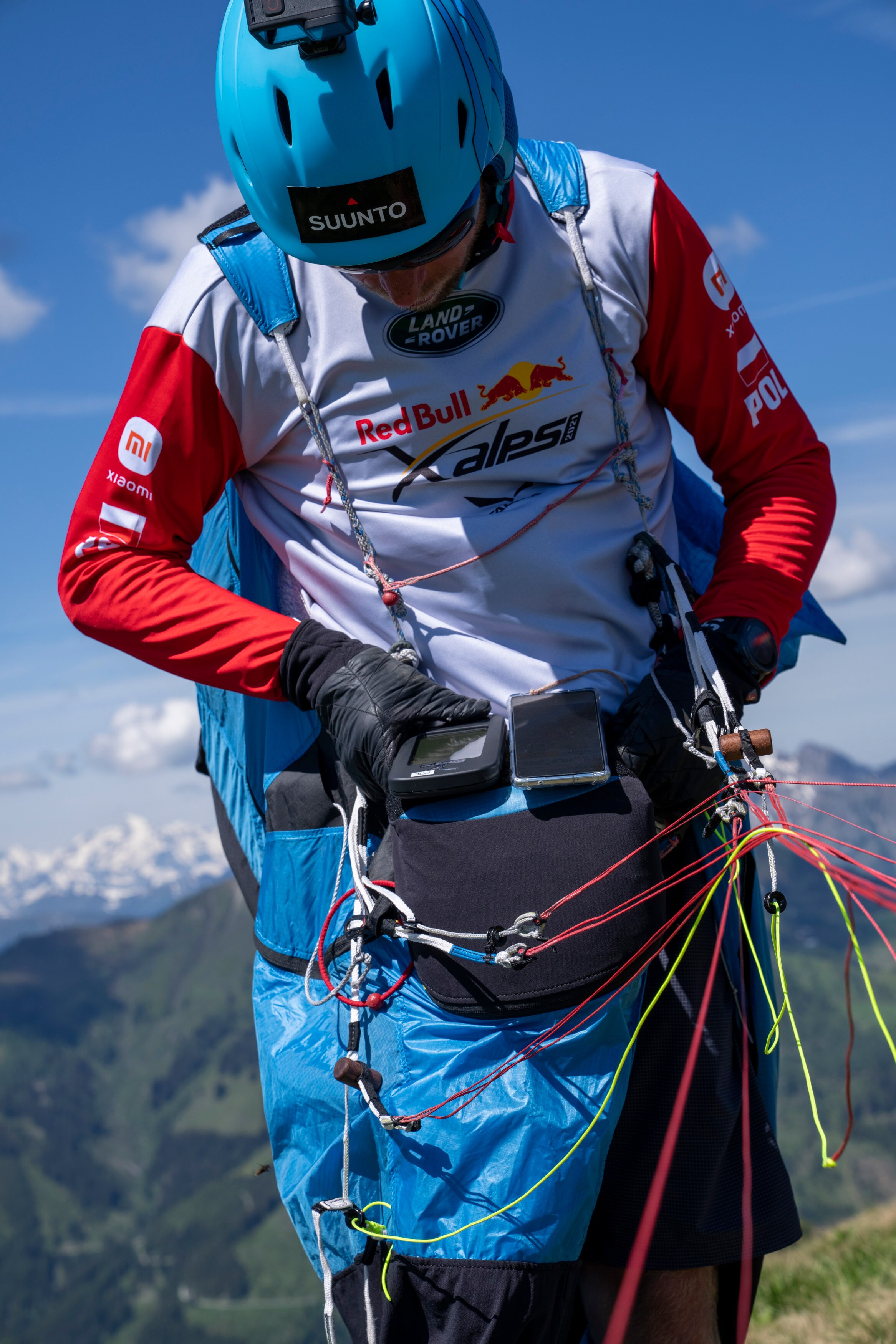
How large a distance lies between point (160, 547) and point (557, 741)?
3.99 ft

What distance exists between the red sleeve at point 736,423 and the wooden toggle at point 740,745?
0.52 metres

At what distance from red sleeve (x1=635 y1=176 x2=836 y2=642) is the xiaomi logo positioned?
139 centimetres

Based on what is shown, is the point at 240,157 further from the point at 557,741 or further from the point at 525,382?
the point at 557,741

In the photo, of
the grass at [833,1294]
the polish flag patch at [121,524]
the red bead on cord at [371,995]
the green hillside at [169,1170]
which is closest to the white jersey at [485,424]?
the polish flag patch at [121,524]

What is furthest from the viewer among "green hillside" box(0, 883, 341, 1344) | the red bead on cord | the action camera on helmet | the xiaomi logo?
"green hillside" box(0, 883, 341, 1344)

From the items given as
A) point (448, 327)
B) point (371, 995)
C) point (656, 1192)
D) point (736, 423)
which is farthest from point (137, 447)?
point (656, 1192)

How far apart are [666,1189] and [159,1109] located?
202908 mm

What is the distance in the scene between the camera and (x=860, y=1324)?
5023 mm

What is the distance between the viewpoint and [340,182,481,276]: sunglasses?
2.62 meters

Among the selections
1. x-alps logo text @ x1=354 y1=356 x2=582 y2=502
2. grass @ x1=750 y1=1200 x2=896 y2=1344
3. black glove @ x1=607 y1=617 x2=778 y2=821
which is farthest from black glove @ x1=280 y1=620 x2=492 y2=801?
grass @ x1=750 y1=1200 x2=896 y2=1344

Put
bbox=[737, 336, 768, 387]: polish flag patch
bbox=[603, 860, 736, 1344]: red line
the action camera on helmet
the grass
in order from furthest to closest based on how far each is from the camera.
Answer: the grass, bbox=[737, 336, 768, 387]: polish flag patch, the action camera on helmet, bbox=[603, 860, 736, 1344]: red line

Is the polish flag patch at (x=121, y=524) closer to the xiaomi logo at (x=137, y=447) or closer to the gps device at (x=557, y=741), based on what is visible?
the xiaomi logo at (x=137, y=447)

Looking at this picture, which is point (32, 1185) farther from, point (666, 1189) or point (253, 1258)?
point (666, 1189)

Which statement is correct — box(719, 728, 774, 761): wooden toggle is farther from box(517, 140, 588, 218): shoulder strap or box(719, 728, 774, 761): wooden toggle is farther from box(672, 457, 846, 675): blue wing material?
box(517, 140, 588, 218): shoulder strap
